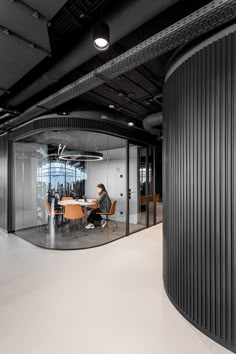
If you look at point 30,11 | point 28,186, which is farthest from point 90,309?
point 28,186

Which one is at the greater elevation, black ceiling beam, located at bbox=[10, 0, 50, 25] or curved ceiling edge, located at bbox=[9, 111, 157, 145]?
black ceiling beam, located at bbox=[10, 0, 50, 25]

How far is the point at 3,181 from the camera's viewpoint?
6.18 m

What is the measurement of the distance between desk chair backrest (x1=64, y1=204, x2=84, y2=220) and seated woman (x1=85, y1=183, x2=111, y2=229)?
0.64m

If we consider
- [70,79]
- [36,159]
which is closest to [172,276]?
[70,79]

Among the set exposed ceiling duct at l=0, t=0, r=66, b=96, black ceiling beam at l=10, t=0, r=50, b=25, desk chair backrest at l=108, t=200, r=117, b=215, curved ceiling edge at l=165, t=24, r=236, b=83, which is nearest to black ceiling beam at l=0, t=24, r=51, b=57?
exposed ceiling duct at l=0, t=0, r=66, b=96

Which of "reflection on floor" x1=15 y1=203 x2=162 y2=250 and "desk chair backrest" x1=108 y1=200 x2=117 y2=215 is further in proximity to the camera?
"desk chair backrest" x1=108 y1=200 x2=117 y2=215

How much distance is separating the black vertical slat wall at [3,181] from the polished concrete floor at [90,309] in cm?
240

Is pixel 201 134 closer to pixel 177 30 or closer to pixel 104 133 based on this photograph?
pixel 177 30

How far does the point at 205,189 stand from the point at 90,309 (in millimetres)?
1994

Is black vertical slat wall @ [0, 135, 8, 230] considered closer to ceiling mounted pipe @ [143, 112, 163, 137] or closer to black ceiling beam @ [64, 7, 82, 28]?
ceiling mounted pipe @ [143, 112, 163, 137]

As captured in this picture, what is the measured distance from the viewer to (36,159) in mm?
6086

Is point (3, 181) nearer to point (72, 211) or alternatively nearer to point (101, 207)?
point (72, 211)

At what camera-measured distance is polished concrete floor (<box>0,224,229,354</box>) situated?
1.87 metres

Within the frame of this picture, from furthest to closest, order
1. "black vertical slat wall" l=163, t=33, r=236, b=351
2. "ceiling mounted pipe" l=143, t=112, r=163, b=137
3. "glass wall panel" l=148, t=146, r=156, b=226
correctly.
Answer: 1. "glass wall panel" l=148, t=146, r=156, b=226
2. "ceiling mounted pipe" l=143, t=112, r=163, b=137
3. "black vertical slat wall" l=163, t=33, r=236, b=351
